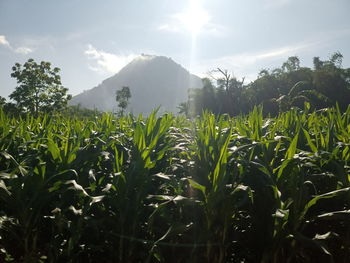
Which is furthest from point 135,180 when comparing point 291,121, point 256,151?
point 291,121

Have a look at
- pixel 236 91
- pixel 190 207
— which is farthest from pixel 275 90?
pixel 190 207

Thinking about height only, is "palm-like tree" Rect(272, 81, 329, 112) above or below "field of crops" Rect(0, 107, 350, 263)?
Result: above

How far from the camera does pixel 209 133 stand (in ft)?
7.69

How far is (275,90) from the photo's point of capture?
38.0 metres

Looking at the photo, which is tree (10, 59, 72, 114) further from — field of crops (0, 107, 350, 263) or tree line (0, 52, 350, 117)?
field of crops (0, 107, 350, 263)

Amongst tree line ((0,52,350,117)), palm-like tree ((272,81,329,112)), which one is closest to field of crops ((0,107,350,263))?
palm-like tree ((272,81,329,112))

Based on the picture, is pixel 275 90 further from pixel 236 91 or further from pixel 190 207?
pixel 190 207

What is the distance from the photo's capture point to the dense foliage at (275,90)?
114ft

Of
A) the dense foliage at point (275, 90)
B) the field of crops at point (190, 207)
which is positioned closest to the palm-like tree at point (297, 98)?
the dense foliage at point (275, 90)

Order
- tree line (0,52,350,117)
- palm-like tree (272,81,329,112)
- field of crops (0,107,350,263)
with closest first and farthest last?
field of crops (0,107,350,263)
palm-like tree (272,81,329,112)
tree line (0,52,350,117)

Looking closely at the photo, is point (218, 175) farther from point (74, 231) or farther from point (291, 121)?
point (291, 121)

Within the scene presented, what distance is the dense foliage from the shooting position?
114 feet

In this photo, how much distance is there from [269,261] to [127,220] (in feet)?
3.45

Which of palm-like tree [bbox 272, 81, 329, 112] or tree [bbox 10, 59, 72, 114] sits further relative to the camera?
tree [bbox 10, 59, 72, 114]
